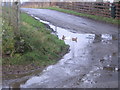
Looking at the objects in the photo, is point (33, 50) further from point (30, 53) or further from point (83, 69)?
point (83, 69)

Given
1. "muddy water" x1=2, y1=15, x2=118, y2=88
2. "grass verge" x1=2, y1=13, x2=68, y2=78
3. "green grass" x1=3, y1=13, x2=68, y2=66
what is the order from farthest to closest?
"green grass" x1=3, y1=13, x2=68, y2=66, "grass verge" x1=2, y1=13, x2=68, y2=78, "muddy water" x1=2, y1=15, x2=118, y2=88

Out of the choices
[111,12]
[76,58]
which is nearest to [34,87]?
[76,58]

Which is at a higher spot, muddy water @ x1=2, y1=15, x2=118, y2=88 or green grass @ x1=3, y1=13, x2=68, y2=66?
green grass @ x1=3, y1=13, x2=68, y2=66

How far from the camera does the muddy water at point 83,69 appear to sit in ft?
23.5

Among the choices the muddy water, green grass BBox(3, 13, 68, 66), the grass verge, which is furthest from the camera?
green grass BBox(3, 13, 68, 66)

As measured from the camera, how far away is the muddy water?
7176 millimetres

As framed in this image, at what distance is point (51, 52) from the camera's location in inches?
386

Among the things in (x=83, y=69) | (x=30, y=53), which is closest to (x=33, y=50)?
(x=30, y=53)

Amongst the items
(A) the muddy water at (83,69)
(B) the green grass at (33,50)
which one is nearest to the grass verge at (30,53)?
(B) the green grass at (33,50)

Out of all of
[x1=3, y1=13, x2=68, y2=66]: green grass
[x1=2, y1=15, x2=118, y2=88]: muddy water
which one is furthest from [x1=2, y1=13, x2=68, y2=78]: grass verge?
[x1=2, y1=15, x2=118, y2=88]: muddy water

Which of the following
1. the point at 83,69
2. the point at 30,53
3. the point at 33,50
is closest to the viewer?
the point at 83,69

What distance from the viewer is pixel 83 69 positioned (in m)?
8.41

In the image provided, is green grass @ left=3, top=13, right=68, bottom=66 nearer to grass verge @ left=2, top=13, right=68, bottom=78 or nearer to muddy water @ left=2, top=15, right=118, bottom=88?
grass verge @ left=2, top=13, right=68, bottom=78

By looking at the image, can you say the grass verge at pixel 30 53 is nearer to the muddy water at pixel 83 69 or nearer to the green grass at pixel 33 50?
the green grass at pixel 33 50
